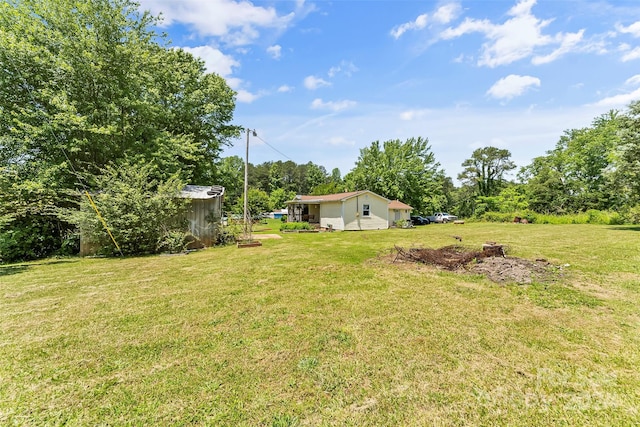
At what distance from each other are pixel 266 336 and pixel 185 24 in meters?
16.2

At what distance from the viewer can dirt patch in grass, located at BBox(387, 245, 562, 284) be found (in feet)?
19.8

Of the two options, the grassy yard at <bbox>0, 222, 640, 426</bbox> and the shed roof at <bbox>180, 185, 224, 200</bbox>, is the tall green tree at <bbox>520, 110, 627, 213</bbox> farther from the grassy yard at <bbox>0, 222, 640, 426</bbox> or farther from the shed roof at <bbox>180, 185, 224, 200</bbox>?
the shed roof at <bbox>180, 185, 224, 200</bbox>

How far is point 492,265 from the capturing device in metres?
6.93

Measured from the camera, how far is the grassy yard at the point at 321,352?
2.18 metres

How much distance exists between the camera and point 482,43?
10555 millimetres

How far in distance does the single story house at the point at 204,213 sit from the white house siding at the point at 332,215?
1126 cm

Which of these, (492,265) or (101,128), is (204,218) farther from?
(492,265)

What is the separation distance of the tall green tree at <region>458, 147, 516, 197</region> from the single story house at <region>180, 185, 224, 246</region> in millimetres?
43122

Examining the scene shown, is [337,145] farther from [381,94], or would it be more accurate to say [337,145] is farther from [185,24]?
[185,24]

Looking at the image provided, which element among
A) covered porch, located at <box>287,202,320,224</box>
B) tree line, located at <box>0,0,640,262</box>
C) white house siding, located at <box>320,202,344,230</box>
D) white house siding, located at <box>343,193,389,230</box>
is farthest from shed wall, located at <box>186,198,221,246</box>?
covered porch, located at <box>287,202,320,224</box>

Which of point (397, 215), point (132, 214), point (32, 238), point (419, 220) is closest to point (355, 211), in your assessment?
point (397, 215)

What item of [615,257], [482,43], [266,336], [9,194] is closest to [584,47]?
[482,43]

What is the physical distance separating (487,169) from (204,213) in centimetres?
4531

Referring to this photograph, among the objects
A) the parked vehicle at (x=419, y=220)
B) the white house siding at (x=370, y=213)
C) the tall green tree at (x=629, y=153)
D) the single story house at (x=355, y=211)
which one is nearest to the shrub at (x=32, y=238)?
the single story house at (x=355, y=211)
